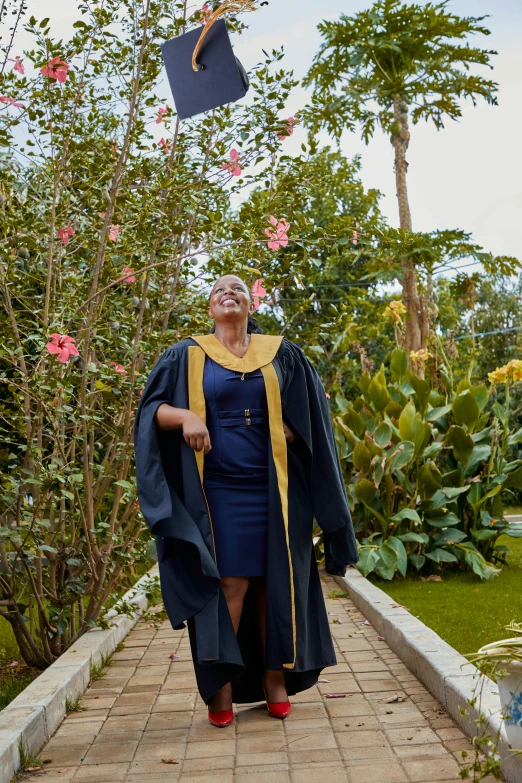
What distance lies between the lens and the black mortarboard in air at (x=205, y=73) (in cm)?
438

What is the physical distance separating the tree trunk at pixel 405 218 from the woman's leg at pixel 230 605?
12968mm

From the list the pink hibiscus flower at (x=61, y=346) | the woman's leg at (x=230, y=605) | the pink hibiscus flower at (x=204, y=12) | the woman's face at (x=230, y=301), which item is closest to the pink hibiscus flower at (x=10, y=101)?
the pink hibiscus flower at (x=204, y=12)

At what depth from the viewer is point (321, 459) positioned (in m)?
4.08

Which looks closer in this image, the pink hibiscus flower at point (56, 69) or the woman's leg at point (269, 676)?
the woman's leg at point (269, 676)

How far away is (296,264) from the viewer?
17.2 ft

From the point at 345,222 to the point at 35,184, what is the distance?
2.26 meters

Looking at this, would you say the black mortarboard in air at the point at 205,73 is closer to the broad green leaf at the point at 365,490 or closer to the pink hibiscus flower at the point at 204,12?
the pink hibiscus flower at the point at 204,12

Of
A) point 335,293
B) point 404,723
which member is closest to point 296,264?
point 404,723

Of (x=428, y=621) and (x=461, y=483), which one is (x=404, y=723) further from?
(x=461, y=483)

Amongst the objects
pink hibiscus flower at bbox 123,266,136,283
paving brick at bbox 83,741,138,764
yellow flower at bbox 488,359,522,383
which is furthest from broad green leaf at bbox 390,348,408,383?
paving brick at bbox 83,741,138,764

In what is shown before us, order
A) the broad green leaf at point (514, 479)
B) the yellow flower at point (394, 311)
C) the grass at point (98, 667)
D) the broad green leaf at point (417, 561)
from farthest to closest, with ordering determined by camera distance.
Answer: the yellow flower at point (394, 311)
the broad green leaf at point (514, 479)
the broad green leaf at point (417, 561)
the grass at point (98, 667)

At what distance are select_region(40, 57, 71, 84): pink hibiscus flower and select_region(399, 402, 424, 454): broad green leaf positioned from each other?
4104 millimetres

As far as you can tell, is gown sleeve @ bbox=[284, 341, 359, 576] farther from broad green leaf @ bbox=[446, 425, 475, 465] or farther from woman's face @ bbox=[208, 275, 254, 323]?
broad green leaf @ bbox=[446, 425, 475, 465]

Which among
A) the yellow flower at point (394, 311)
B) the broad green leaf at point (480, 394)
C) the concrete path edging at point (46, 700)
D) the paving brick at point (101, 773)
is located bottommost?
the paving brick at point (101, 773)
